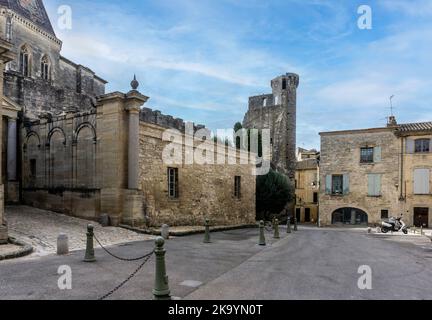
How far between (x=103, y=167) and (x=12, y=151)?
6.31m

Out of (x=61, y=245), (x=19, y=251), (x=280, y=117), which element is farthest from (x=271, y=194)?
(x=19, y=251)

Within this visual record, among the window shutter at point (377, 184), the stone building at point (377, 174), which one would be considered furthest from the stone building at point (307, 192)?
the window shutter at point (377, 184)

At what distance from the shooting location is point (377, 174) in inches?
1102

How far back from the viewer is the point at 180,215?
1684cm

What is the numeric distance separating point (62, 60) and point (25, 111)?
500 inches

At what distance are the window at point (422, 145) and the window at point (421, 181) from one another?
1.61m

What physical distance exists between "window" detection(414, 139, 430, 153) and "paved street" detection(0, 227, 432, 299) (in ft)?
64.6

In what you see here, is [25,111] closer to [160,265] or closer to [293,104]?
[160,265]

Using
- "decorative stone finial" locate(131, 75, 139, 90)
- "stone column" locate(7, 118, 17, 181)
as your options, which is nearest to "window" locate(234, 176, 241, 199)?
"decorative stone finial" locate(131, 75, 139, 90)

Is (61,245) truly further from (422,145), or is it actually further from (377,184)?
Answer: (422,145)

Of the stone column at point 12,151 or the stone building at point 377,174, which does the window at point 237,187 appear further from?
the stone column at point 12,151

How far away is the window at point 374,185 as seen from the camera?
2788 cm

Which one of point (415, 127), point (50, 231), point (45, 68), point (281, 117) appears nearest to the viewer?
point (50, 231)

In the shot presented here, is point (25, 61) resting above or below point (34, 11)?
below
